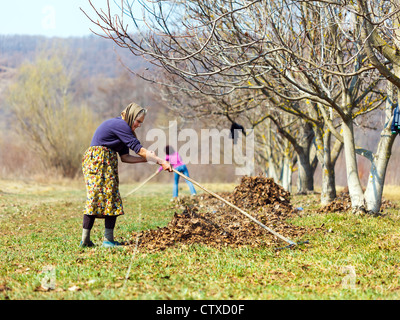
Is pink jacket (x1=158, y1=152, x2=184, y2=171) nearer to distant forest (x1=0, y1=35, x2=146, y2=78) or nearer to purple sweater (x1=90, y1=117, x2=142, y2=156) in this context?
purple sweater (x1=90, y1=117, x2=142, y2=156)

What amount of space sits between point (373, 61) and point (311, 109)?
212 inches

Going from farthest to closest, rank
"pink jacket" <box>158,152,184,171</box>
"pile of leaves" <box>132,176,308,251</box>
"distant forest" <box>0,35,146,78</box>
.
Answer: "distant forest" <box>0,35,146,78</box> → "pink jacket" <box>158,152,184,171</box> → "pile of leaves" <box>132,176,308,251</box>

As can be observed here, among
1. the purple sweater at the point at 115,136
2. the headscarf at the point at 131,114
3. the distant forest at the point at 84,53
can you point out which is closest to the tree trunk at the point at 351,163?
the headscarf at the point at 131,114

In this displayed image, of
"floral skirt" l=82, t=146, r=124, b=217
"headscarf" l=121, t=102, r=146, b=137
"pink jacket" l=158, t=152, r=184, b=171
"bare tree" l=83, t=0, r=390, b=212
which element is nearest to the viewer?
"floral skirt" l=82, t=146, r=124, b=217

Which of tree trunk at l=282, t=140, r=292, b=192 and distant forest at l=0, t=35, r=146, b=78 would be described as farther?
distant forest at l=0, t=35, r=146, b=78

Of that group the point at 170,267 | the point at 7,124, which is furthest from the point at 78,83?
the point at 170,267

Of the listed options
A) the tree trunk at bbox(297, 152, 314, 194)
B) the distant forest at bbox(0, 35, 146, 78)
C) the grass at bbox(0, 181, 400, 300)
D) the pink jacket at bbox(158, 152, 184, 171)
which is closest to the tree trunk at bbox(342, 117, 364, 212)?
the grass at bbox(0, 181, 400, 300)

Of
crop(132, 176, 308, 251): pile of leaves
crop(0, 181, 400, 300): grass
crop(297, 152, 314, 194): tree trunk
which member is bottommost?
crop(0, 181, 400, 300): grass

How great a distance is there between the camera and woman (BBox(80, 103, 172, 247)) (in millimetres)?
6418

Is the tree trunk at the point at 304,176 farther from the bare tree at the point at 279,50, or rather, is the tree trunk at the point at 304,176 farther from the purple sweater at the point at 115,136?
the purple sweater at the point at 115,136

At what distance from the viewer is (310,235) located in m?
7.41

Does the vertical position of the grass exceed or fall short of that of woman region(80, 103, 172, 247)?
it falls short

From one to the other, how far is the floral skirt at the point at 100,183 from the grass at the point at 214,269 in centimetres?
57
